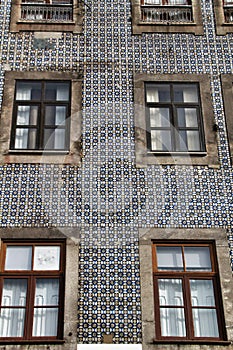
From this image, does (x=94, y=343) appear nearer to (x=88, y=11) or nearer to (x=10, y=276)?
(x=10, y=276)

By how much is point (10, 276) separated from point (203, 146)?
4.51 meters

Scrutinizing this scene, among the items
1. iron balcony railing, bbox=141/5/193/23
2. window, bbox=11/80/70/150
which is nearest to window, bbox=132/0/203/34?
iron balcony railing, bbox=141/5/193/23

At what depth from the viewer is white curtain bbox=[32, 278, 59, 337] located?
33.7 ft

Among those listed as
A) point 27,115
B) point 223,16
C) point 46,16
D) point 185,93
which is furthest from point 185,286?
point 46,16

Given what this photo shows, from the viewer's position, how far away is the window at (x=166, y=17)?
13148mm

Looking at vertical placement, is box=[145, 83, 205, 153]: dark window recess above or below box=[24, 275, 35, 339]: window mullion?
above

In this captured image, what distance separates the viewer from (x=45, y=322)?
10320 mm

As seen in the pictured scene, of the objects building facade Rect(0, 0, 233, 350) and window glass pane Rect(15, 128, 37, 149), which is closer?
building facade Rect(0, 0, 233, 350)

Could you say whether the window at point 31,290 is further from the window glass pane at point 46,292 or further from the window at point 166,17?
the window at point 166,17

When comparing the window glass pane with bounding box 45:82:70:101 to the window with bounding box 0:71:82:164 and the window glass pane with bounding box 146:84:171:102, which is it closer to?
the window with bounding box 0:71:82:164

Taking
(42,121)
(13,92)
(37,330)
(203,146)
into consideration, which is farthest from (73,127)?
(37,330)

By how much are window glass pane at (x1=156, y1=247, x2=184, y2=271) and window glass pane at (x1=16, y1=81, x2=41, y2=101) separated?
4118mm

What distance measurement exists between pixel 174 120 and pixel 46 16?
149 inches

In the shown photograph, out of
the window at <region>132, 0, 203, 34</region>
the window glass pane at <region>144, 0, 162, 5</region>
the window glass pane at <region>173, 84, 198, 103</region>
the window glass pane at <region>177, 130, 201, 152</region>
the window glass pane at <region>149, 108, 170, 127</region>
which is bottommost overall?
the window glass pane at <region>177, 130, 201, 152</region>
